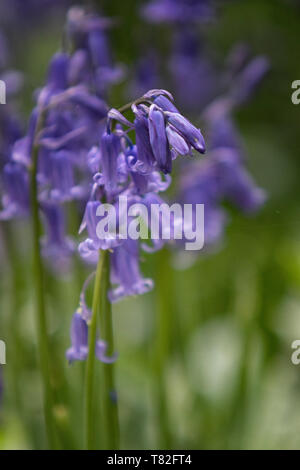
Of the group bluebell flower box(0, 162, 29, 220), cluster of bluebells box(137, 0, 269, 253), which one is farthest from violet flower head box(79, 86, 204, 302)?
cluster of bluebells box(137, 0, 269, 253)

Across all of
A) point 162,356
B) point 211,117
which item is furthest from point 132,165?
point 211,117

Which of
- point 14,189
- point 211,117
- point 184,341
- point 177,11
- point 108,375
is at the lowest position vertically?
point 184,341

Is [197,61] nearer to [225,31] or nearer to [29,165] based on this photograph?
[29,165]

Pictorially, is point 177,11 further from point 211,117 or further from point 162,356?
point 162,356

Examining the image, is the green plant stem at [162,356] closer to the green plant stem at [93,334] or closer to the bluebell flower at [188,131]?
the green plant stem at [93,334]

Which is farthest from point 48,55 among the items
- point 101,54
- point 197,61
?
point 101,54
